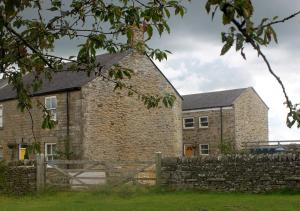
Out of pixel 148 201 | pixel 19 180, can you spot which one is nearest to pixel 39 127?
pixel 19 180

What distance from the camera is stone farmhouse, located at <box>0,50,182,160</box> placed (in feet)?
89.8

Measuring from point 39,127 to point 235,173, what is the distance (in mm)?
A: 14583

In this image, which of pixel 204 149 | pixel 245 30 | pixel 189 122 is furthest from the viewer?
pixel 189 122

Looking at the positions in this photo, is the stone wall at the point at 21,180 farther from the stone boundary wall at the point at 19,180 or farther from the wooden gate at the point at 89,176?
the wooden gate at the point at 89,176

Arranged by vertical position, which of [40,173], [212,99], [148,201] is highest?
[212,99]

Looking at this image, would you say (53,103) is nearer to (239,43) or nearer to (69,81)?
(69,81)

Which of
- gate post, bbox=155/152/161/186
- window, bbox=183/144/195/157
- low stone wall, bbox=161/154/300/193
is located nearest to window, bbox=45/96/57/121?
gate post, bbox=155/152/161/186

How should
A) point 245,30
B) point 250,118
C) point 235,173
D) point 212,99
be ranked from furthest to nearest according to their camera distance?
point 212,99 < point 250,118 < point 235,173 < point 245,30

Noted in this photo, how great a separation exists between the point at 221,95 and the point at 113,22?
1646 inches

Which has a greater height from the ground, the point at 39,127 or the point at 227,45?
the point at 39,127

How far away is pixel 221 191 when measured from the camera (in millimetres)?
18953

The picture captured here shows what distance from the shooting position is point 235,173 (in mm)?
18797

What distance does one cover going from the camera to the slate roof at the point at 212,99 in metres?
44.7

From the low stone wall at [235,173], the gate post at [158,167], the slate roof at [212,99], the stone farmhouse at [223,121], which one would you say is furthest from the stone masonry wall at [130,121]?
the slate roof at [212,99]
